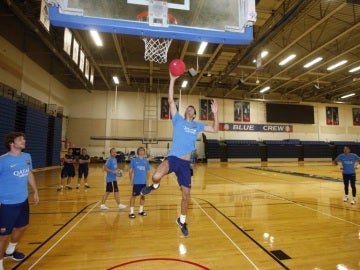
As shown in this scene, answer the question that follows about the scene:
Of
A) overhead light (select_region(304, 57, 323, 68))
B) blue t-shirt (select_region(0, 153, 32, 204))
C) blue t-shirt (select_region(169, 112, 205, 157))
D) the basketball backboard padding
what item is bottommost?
blue t-shirt (select_region(0, 153, 32, 204))

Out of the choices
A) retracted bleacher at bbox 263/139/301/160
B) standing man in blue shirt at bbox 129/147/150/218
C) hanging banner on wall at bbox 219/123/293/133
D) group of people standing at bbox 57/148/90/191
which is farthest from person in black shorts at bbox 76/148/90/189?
retracted bleacher at bbox 263/139/301/160

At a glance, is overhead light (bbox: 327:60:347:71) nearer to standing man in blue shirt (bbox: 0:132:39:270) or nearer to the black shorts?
the black shorts

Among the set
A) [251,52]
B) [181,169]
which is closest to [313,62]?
[251,52]

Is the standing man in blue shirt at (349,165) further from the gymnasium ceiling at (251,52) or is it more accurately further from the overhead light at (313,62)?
the overhead light at (313,62)

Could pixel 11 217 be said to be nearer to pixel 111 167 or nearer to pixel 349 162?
pixel 111 167

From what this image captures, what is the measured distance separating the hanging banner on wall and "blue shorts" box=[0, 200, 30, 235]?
21958 millimetres

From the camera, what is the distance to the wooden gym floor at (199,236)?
2.78 metres

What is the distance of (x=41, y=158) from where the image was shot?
15320 mm

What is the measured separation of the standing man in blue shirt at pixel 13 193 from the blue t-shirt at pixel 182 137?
1.87m

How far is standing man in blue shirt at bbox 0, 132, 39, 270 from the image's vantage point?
8.52ft

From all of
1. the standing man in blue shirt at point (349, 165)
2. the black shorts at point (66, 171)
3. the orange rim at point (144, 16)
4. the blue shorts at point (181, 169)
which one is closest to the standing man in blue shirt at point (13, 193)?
the blue shorts at point (181, 169)

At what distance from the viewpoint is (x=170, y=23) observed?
12.9ft

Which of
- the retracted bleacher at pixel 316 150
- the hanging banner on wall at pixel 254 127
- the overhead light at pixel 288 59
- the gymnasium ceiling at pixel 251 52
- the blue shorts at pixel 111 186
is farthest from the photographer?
the retracted bleacher at pixel 316 150

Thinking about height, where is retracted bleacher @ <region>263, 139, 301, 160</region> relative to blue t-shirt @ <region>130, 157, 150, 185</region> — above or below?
above
